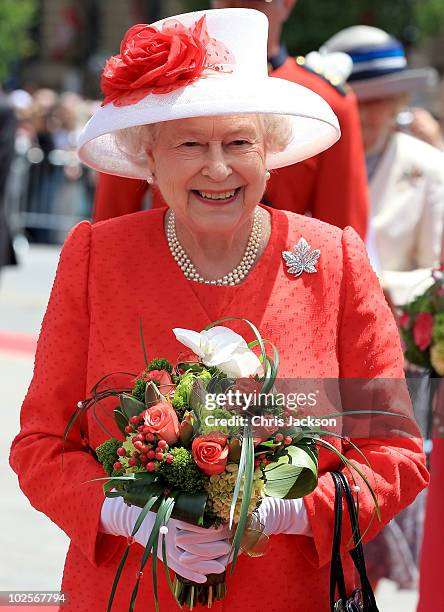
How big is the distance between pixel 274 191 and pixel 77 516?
1921 millimetres

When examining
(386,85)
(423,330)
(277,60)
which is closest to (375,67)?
(386,85)

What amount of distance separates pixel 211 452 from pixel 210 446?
12 mm

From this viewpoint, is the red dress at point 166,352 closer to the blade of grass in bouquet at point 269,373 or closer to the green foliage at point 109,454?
the green foliage at point 109,454

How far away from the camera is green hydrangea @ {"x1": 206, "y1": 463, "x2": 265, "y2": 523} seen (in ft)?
7.80

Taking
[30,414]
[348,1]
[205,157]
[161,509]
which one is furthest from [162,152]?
[348,1]

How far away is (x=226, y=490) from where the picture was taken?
7.82ft

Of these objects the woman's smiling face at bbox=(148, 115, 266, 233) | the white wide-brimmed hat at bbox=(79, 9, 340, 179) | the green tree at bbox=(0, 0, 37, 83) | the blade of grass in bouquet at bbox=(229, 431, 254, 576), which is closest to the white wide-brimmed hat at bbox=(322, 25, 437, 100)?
the white wide-brimmed hat at bbox=(79, 9, 340, 179)

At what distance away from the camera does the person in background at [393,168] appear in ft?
17.6

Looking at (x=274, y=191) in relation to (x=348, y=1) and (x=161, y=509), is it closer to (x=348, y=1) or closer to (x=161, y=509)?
(x=161, y=509)

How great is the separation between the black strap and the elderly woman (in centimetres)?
3

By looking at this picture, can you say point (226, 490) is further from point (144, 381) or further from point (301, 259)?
point (301, 259)

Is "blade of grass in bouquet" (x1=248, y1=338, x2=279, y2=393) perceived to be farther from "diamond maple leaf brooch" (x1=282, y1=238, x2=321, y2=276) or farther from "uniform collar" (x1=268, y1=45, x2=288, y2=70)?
"uniform collar" (x1=268, y1=45, x2=288, y2=70)

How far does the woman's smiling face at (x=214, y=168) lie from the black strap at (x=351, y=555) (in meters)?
0.61

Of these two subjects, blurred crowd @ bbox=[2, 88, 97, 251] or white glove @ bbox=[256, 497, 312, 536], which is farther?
blurred crowd @ bbox=[2, 88, 97, 251]
